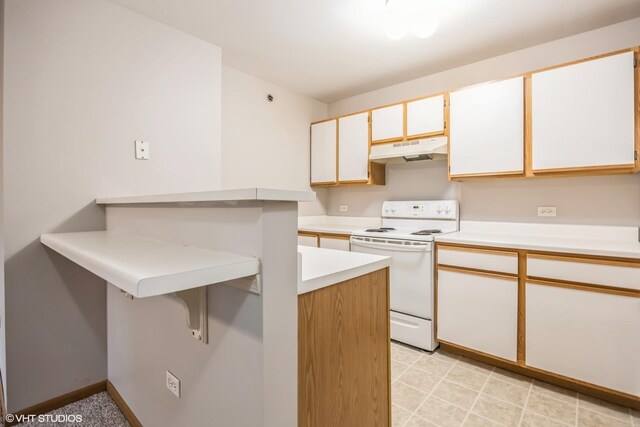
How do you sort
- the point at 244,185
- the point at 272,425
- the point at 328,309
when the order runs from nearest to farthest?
1. the point at 272,425
2. the point at 328,309
3. the point at 244,185

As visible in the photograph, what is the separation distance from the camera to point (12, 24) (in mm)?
1590

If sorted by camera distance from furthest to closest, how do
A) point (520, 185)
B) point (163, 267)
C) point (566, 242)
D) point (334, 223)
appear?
point (334, 223) < point (520, 185) < point (566, 242) < point (163, 267)

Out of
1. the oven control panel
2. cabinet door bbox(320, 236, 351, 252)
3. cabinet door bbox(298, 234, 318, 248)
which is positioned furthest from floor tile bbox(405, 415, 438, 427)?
cabinet door bbox(298, 234, 318, 248)

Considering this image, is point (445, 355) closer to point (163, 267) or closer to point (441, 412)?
point (441, 412)

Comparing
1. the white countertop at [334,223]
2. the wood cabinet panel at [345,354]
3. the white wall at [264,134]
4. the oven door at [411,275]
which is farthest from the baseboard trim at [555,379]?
the white wall at [264,134]

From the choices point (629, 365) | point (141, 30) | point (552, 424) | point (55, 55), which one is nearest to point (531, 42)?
point (629, 365)

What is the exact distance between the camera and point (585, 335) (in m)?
1.81

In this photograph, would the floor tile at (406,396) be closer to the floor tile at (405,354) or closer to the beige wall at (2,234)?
the floor tile at (405,354)

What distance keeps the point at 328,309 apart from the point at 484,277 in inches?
62.8

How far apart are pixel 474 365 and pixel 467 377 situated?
208 mm

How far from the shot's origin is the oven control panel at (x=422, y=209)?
113 inches

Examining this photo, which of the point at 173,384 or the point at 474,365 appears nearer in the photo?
the point at 173,384

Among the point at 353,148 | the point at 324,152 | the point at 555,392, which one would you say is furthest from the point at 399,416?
the point at 324,152

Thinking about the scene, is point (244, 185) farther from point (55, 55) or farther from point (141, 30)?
point (55, 55)
